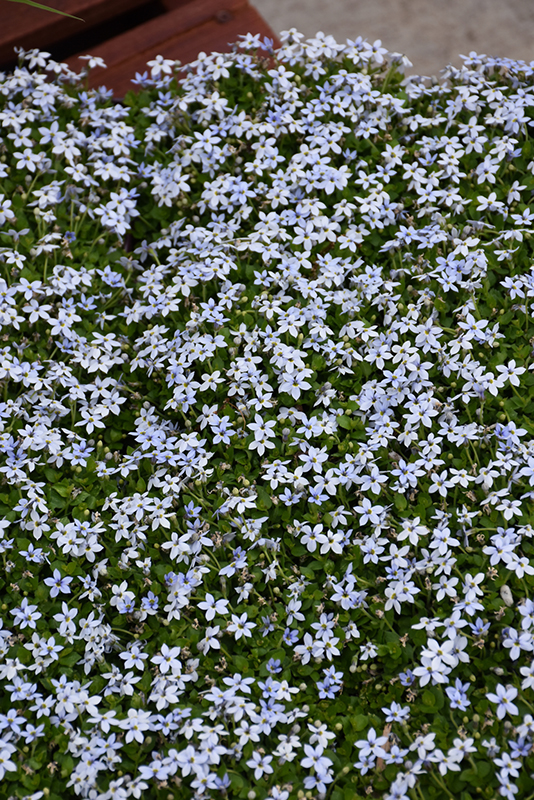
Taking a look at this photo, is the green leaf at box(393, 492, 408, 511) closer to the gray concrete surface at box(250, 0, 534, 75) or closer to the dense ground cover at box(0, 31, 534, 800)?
the dense ground cover at box(0, 31, 534, 800)

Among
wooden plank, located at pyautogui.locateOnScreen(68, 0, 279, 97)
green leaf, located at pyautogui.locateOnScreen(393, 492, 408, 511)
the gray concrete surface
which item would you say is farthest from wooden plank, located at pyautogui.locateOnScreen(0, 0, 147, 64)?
green leaf, located at pyautogui.locateOnScreen(393, 492, 408, 511)

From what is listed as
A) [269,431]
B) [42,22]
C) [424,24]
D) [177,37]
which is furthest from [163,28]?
[424,24]

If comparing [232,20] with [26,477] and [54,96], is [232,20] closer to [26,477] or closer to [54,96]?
[54,96]

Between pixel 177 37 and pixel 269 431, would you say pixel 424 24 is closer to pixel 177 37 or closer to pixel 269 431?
pixel 177 37

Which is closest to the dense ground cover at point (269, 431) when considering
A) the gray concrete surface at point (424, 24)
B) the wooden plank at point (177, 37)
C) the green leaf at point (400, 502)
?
the green leaf at point (400, 502)

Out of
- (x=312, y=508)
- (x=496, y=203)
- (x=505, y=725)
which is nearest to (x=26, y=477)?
(x=312, y=508)

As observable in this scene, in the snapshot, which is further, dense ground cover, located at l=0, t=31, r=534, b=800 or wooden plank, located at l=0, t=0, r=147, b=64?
wooden plank, located at l=0, t=0, r=147, b=64
